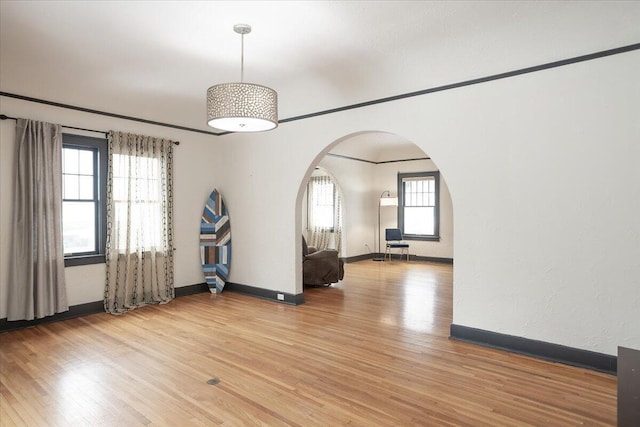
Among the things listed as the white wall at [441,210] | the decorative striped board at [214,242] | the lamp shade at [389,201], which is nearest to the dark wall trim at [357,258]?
the white wall at [441,210]

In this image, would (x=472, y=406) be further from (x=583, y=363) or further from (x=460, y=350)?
(x=583, y=363)

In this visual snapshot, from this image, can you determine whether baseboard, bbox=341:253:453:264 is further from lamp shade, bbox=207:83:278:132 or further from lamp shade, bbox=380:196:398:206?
lamp shade, bbox=207:83:278:132

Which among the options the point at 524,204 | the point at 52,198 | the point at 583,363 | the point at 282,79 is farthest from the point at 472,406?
the point at 52,198

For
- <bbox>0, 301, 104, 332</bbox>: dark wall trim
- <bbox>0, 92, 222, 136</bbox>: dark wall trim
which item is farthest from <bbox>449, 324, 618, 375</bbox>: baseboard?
<bbox>0, 92, 222, 136</bbox>: dark wall trim

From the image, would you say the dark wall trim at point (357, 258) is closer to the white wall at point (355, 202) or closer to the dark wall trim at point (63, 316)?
the white wall at point (355, 202)

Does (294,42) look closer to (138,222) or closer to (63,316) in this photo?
(138,222)

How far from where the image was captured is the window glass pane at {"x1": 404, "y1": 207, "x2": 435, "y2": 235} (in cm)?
987

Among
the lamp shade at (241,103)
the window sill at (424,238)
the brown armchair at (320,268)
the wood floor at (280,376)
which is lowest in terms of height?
the wood floor at (280,376)

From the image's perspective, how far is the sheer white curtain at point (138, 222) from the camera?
526 cm

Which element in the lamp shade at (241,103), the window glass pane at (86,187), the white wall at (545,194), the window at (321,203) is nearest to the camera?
the lamp shade at (241,103)

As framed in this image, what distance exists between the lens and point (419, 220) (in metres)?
10.1

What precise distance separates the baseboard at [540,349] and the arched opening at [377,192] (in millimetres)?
5440

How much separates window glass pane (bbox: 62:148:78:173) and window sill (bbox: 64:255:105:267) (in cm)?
113

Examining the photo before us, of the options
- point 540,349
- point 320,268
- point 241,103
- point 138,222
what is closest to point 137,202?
point 138,222
